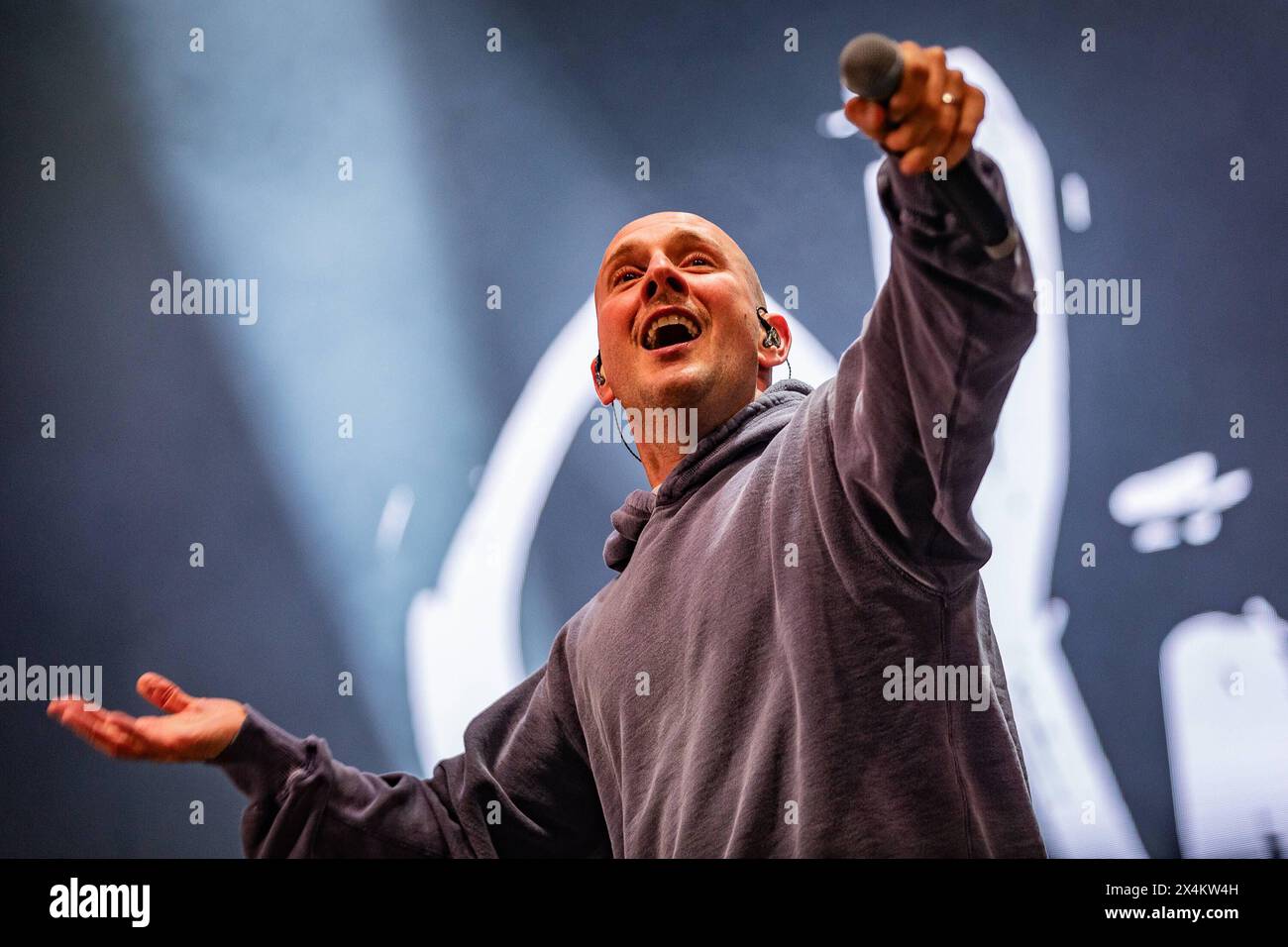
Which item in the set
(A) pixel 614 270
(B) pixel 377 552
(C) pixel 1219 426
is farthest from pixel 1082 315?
(B) pixel 377 552

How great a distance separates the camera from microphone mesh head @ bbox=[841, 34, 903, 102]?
0.76m

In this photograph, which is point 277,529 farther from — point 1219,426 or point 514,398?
point 1219,426

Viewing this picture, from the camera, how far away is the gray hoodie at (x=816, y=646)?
2.99 ft

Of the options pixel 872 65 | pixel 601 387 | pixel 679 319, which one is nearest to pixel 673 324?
pixel 679 319

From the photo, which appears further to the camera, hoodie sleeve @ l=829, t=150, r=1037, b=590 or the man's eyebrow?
the man's eyebrow

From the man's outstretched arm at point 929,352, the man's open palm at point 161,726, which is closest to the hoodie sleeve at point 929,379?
the man's outstretched arm at point 929,352

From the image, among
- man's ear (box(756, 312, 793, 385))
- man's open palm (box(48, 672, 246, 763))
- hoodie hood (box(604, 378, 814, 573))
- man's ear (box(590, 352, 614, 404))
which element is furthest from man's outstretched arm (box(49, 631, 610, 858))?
man's ear (box(756, 312, 793, 385))

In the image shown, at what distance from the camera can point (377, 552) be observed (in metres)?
2.02

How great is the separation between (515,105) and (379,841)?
139 centimetres

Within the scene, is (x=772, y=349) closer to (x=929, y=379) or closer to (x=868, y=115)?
(x=929, y=379)

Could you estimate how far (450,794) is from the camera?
1.47 meters

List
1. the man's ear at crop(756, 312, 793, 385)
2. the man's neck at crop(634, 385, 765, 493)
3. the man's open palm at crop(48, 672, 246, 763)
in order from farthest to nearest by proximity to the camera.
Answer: the man's ear at crop(756, 312, 793, 385)
the man's neck at crop(634, 385, 765, 493)
the man's open palm at crop(48, 672, 246, 763)

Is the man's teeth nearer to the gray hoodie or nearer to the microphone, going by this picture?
the gray hoodie

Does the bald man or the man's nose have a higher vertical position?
the man's nose
